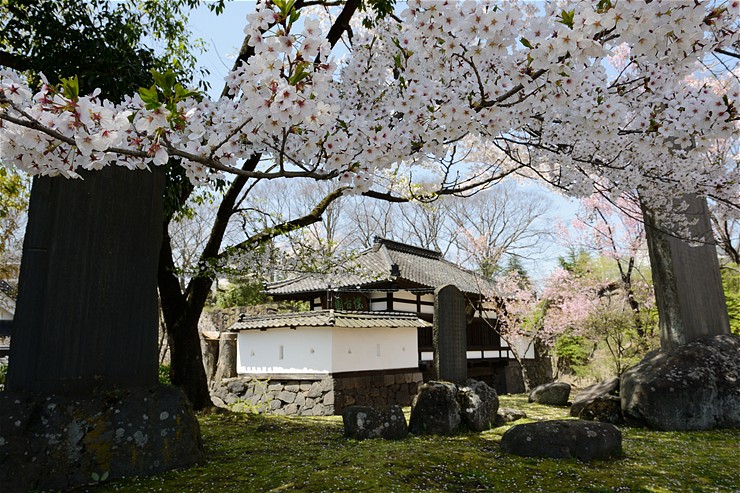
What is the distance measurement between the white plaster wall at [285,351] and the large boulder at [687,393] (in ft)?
20.5

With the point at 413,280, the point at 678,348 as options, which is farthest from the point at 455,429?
the point at 413,280

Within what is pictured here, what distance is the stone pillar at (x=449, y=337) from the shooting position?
27.6 feet

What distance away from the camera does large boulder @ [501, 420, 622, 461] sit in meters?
5.03

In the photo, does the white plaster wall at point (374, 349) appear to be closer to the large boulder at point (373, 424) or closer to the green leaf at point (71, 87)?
the large boulder at point (373, 424)

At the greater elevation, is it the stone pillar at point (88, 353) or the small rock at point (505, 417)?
the stone pillar at point (88, 353)

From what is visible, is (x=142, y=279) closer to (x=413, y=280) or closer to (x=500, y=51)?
(x=500, y=51)

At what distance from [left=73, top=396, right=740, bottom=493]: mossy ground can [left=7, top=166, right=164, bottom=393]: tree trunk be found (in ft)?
3.49

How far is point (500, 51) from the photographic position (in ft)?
8.16

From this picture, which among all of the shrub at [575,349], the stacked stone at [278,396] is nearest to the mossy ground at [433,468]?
the stacked stone at [278,396]

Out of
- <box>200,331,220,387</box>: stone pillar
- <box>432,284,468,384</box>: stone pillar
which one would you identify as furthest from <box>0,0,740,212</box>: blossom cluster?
<box>200,331,220,387</box>: stone pillar

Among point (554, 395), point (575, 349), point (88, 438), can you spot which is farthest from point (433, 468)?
point (575, 349)

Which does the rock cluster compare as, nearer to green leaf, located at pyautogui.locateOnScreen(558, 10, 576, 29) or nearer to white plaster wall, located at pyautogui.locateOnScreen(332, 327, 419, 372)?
white plaster wall, located at pyautogui.locateOnScreen(332, 327, 419, 372)

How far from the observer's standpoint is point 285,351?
1177 cm

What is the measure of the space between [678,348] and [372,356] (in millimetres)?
6719
